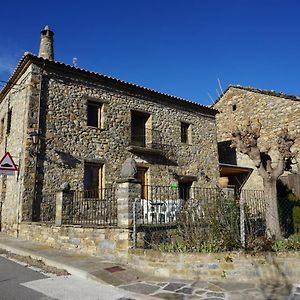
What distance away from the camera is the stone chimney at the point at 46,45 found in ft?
46.6

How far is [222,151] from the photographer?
64.9 feet

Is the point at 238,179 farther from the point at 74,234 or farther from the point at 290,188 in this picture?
the point at 74,234

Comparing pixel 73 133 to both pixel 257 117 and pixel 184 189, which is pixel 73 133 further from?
pixel 257 117

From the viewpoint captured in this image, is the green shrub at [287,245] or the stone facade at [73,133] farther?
the stone facade at [73,133]

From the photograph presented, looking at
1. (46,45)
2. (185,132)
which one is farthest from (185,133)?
(46,45)

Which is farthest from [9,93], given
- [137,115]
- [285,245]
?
[285,245]

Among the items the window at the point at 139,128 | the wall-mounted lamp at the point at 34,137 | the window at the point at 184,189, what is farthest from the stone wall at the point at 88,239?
the window at the point at 184,189

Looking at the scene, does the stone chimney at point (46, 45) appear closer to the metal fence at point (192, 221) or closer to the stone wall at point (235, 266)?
the metal fence at point (192, 221)

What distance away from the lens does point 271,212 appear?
829cm

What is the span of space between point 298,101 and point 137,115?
8136 mm

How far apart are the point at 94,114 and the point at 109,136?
110 centimetres

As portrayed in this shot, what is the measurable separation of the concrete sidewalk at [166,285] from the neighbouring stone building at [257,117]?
10.8 meters

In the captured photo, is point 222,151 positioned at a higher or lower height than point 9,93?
lower

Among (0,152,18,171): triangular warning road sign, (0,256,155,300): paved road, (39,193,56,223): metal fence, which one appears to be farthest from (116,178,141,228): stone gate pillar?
(39,193,56,223): metal fence
